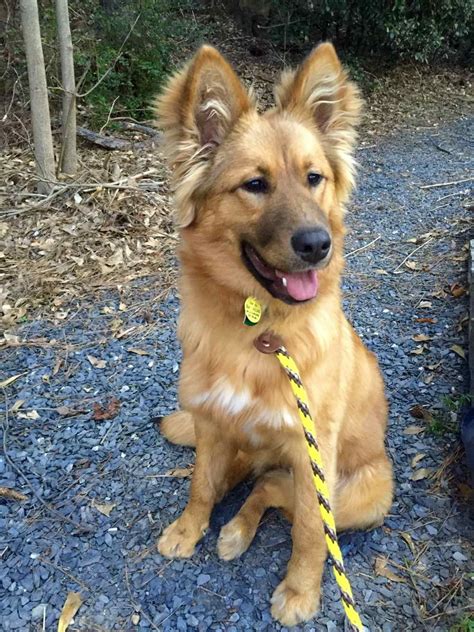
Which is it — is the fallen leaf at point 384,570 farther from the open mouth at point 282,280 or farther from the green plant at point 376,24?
the green plant at point 376,24

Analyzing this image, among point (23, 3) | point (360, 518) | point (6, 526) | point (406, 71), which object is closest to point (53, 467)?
point (6, 526)

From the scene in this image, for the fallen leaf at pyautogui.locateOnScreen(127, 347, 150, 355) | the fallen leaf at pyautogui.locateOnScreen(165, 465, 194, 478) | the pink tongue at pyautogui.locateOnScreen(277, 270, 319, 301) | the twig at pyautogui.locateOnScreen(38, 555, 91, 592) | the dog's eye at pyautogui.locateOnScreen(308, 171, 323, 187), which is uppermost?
the dog's eye at pyautogui.locateOnScreen(308, 171, 323, 187)

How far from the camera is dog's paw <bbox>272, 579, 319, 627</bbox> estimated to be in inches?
107

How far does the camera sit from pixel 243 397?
104 inches

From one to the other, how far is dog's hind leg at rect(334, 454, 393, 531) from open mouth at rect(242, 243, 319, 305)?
1148mm

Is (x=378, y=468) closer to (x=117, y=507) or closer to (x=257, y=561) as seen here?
(x=257, y=561)

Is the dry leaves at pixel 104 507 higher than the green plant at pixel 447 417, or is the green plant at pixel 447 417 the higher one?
the green plant at pixel 447 417

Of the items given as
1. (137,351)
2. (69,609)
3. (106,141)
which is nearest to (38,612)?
(69,609)

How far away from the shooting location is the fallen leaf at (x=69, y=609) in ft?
8.82

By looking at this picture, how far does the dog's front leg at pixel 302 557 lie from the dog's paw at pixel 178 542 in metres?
0.52

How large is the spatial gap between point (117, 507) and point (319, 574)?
124cm

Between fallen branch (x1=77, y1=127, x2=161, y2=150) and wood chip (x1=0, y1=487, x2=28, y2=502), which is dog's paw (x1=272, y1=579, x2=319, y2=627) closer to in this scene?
wood chip (x1=0, y1=487, x2=28, y2=502)

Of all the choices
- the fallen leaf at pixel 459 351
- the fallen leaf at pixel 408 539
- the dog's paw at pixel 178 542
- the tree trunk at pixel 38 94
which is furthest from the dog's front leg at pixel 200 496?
the tree trunk at pixel 38 94

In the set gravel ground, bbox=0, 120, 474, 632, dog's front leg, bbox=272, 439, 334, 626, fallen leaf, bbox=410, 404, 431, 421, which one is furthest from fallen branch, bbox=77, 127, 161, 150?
dog's front leg, bbox=272, 439, 334, 626
